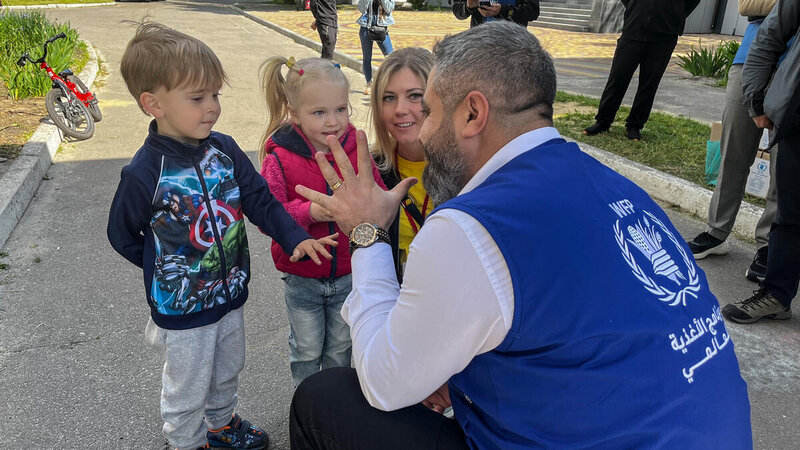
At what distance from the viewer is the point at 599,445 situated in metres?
1.25

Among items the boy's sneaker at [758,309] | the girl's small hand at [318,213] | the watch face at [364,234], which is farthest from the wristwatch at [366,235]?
the boy's sneaker at [758,309]

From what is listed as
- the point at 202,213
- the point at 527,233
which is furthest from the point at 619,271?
the point at 202,213

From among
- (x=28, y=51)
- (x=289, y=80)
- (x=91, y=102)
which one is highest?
(x=289, y=80)

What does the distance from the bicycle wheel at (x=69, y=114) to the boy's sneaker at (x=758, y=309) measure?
20.1ft

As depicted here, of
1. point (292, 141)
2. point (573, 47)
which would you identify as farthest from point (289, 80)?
point (573, 47)

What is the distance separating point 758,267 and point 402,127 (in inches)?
105

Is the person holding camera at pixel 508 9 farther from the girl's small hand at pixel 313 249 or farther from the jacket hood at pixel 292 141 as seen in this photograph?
the girl's small hand at pixel 313 249

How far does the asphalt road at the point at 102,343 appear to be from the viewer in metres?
2.44

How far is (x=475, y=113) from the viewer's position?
1.49m

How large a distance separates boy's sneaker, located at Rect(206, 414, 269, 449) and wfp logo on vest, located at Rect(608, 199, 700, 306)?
167cm

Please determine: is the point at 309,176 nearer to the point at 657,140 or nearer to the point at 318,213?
the point at 318,213

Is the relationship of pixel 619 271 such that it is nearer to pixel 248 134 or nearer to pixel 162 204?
pixel 162 204

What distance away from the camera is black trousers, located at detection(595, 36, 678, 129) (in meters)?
5.98

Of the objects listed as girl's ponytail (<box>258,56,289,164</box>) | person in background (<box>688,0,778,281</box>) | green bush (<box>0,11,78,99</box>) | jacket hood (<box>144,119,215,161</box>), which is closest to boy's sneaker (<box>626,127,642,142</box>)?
person in background (<box>688,0,778,281</box>)
